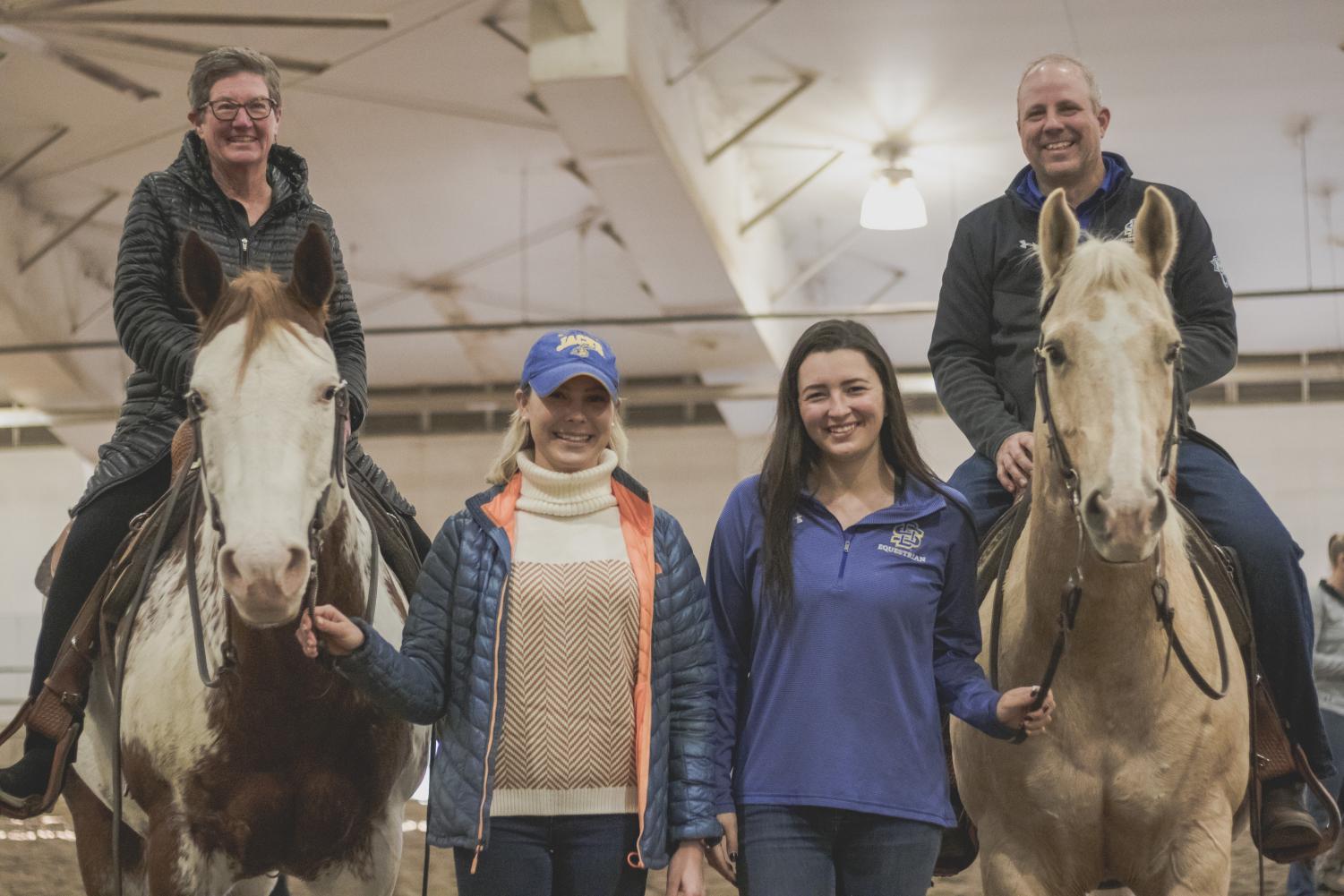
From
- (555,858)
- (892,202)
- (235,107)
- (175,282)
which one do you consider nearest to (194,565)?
(175,282)

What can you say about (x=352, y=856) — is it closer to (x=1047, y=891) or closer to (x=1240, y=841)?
(x=1047, y=891)

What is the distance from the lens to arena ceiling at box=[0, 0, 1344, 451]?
9328mm

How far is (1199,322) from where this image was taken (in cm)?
367

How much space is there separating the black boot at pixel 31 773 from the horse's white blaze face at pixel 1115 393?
257cm

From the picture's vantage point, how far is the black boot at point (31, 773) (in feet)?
11.8

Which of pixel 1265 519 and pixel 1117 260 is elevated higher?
pixel 1117 260

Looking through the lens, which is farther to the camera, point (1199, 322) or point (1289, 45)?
point (1289, 45)

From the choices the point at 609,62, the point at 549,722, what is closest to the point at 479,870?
the point at 549,722

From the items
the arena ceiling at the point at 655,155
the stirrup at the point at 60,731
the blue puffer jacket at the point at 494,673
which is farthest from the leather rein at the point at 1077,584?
the arena ceiling at the point at 655,155

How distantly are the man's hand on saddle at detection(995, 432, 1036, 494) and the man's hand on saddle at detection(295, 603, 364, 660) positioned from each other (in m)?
1.64

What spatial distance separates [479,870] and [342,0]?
24.6 ft

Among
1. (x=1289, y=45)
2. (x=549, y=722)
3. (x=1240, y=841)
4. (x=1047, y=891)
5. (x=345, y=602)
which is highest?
(x=1289, y=45)

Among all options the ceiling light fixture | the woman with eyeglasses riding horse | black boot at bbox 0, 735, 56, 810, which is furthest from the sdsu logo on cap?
the ceiling light fixture

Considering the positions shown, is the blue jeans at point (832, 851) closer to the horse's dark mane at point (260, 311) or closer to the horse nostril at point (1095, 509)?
the horse nostril at point (1095, 509)
